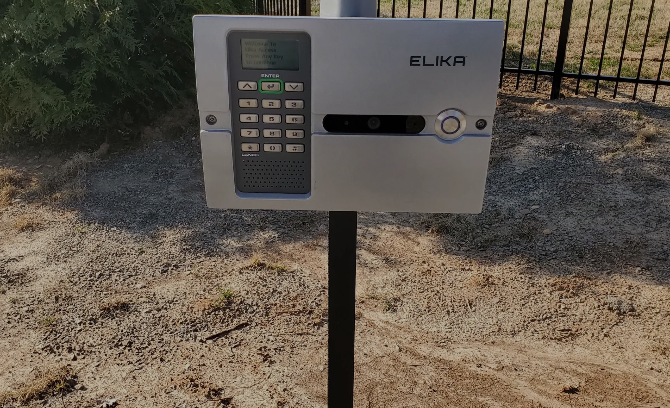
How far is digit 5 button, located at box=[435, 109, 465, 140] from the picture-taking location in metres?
1.43

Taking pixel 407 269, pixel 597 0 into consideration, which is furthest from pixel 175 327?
pixel 597 0

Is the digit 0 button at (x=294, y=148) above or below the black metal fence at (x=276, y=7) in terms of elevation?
above

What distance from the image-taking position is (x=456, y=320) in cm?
342

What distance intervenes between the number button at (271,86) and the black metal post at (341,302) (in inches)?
14.9

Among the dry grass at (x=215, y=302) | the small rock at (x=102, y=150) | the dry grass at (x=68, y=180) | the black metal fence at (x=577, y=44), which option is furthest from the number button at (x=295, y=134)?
the small rock at (x=102, y=150)

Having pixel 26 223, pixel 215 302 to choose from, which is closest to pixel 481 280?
pixel 215 302

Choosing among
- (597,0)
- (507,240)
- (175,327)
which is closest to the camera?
(175,327)

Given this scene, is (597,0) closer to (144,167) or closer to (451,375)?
(144,167)

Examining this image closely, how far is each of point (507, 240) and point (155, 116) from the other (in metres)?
3.72

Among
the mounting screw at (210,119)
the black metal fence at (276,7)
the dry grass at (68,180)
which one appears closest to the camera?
the mounting screw at (210,119)

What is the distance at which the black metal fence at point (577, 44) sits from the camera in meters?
5.83

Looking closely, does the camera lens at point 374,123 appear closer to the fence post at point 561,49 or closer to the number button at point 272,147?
the number button at point 272,147

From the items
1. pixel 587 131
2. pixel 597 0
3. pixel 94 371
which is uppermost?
pixel 597 0

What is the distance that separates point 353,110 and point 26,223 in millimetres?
3894
